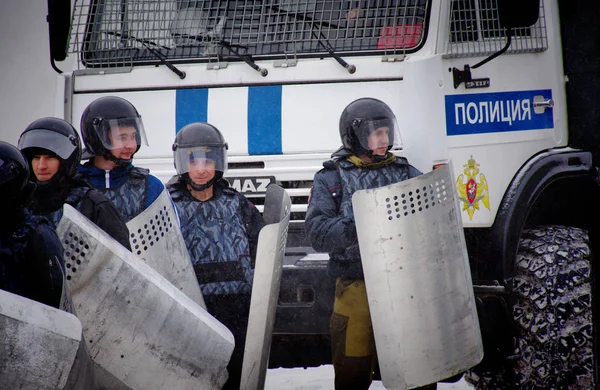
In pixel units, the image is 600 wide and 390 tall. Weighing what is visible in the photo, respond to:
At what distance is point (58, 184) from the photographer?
3.42m

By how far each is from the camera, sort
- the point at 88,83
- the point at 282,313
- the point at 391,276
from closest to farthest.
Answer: the point at 391,276, the point at 282,313, the point at 88,83

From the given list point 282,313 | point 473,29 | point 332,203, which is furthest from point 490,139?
point 282,313

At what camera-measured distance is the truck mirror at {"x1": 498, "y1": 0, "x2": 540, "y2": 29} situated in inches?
149

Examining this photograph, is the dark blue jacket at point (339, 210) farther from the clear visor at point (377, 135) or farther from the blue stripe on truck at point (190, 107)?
the blue stripe on truck at point (190, 107)

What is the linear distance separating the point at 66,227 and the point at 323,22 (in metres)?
2.07

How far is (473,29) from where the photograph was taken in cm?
442

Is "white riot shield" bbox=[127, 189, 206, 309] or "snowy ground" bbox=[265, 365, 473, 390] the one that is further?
"snowy ground" bbox=[265, 365, 473, 390]

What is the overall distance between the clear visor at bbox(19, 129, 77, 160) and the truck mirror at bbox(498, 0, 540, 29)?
208 cm

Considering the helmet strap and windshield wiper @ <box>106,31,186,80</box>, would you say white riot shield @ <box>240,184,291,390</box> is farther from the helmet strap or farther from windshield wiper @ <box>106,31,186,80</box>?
windshield wiper @ <box>106,31,186,80</box>

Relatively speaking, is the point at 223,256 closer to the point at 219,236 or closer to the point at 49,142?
the point at 219,236

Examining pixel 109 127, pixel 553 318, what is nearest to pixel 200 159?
pixel 109 127

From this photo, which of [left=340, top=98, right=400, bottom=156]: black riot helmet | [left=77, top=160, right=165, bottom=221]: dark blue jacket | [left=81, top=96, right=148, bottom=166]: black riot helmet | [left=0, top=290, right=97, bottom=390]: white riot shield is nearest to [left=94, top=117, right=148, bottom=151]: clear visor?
[left=81, top=96, right=148, bottom=166]: black riot helmet

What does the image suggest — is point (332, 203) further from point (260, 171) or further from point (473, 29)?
point (473, 29)

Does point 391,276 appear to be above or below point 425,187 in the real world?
below
